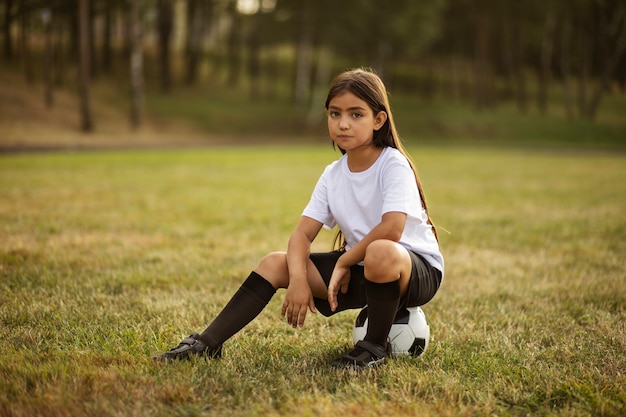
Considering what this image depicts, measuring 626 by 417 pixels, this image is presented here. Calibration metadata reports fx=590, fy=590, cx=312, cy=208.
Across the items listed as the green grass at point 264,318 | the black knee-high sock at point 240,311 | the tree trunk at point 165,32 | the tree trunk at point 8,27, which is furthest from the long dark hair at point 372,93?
the tree trunk at point 165,32

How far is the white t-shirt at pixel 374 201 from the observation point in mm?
3166

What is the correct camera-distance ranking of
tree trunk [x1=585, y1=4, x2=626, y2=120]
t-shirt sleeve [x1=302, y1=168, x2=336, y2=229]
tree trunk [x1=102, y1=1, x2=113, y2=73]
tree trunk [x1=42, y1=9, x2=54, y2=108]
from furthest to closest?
tree trunk [x1=585, y1=4, x2=626, y2=120], tree trunk [x1=102, y1=1, x2=113, y2=73], tree trunk [x1=42, y1=9, x2=54, y2=108], t-shirt sleeve [x1=302, y1=168, x2=336, y2=229]

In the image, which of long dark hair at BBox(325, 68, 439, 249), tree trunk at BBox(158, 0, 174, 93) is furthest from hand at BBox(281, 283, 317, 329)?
tree trunk at BBox(158, 0, 174, 93)

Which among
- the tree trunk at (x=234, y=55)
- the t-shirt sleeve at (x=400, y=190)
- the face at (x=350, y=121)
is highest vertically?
the tree trunk at (x=234, y=55)

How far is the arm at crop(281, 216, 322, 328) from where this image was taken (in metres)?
3.19

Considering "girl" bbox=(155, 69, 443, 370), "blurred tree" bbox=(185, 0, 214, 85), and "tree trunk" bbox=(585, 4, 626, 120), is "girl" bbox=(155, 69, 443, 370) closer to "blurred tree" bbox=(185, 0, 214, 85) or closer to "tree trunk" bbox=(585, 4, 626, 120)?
"blurred tree" bbox=(185, 0, 214, 85)

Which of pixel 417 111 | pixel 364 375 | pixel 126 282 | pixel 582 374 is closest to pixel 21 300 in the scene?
pixel 126 282

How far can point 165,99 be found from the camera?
39156mm

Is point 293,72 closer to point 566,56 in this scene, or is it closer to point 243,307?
point 566,56

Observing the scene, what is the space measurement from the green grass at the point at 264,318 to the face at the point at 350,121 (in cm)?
123

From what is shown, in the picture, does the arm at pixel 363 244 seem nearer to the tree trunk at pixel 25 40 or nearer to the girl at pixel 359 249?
→ the girl at pixel 359 249

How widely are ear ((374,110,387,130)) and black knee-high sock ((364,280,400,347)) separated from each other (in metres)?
0.88

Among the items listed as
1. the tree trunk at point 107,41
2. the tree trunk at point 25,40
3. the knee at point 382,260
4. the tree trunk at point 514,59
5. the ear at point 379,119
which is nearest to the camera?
the knee at point 382,260

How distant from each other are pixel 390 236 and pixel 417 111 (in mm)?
40988
